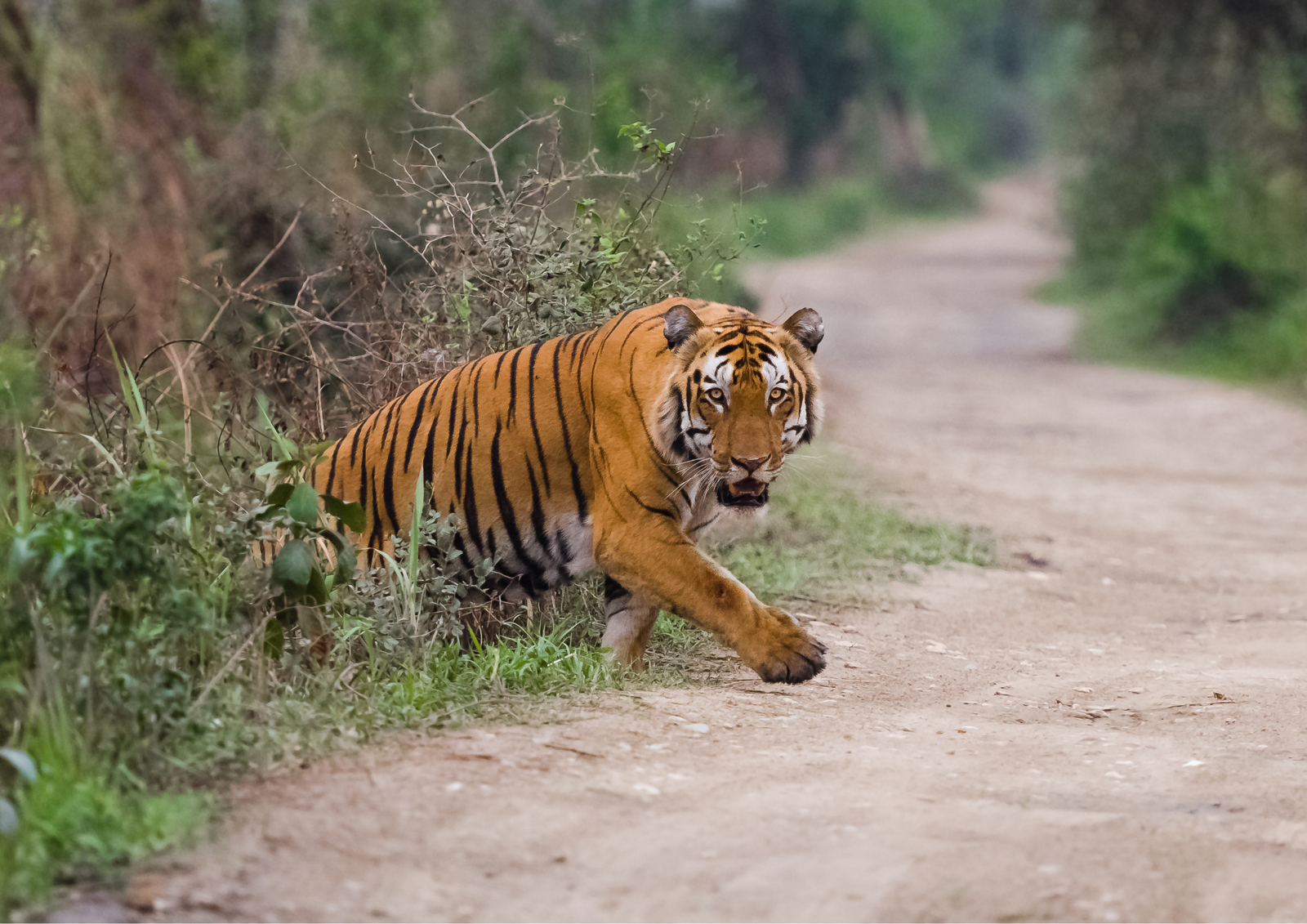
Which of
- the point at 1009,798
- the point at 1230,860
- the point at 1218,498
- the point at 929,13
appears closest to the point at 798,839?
the point at 1009,798

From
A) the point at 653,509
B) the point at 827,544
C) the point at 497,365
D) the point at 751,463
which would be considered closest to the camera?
the point at 751,463

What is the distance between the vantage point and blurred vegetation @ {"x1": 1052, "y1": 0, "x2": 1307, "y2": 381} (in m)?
14.7

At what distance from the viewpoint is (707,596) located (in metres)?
4.12

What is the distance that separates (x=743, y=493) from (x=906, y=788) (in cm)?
99

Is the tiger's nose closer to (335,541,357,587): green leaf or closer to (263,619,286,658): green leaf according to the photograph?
(335,541,357,587): green leaf

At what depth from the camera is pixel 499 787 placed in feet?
10.7

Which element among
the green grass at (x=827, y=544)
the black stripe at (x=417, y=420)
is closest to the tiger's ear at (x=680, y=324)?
the black stripe at (x=417, y=420)

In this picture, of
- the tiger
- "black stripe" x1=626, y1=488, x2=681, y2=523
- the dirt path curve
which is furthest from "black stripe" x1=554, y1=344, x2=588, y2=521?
the dirt path curve

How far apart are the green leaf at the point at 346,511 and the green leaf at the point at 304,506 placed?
0.16 feet

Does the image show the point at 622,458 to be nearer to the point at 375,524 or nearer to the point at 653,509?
the point at 653,509

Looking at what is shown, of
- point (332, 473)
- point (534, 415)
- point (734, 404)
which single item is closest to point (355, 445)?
point (332, 473)

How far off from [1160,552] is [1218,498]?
160 centimetres

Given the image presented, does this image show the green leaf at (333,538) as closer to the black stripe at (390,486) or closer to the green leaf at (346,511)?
the green leaf at (346,511)

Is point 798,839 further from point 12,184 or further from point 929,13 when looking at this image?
point 929,13
